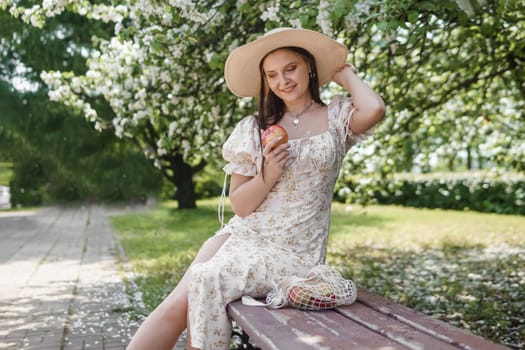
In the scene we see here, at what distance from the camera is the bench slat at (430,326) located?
1.94 m

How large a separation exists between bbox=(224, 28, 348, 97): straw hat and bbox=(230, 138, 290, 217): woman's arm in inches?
22.7

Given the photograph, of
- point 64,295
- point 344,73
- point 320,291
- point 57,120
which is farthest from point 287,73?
point 57,120

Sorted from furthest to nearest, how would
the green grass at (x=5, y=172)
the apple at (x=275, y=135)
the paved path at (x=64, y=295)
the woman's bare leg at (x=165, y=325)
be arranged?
the green grass at (x=5, y=172) → the paved path at (x=64, y=295) → the apple at (x=275, y=135) → the woman's bare leg at (x=165, y=325)

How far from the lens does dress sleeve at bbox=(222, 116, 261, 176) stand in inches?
114

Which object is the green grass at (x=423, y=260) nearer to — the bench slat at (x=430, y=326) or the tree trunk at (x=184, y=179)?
the bench slat at (x=430, y=326)

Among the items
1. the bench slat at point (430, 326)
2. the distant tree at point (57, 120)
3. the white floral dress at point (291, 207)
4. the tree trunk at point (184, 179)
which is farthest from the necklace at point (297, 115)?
the tree trunk at point (184, 179)

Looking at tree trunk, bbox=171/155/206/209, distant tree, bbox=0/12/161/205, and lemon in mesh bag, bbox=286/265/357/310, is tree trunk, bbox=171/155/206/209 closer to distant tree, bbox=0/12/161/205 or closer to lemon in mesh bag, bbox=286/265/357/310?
distant tree, bbox=0/12/161/205

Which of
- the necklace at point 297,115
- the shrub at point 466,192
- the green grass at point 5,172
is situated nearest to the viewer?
the necklace at point 297,115

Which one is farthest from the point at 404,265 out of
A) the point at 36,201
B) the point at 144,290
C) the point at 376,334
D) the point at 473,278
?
the point at 36,201

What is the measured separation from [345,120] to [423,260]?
659cm

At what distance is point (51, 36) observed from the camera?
14.6 meters

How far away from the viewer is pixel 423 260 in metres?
8.96

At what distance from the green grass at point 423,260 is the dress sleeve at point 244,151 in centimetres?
280

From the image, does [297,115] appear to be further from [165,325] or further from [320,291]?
[165,325]
